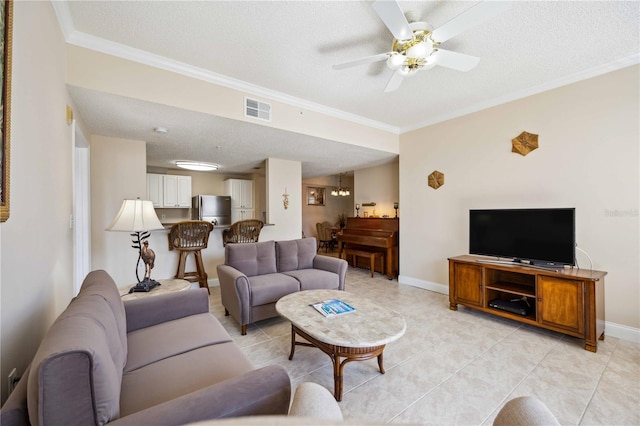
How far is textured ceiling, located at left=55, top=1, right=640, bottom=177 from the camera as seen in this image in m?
1.83

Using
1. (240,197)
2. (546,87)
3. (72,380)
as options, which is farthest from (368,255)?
(72,380)

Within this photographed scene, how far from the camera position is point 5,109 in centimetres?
96

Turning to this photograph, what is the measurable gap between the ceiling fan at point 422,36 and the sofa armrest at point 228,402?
2051 millimetres

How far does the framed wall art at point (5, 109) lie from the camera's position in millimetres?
956

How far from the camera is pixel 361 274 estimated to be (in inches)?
207

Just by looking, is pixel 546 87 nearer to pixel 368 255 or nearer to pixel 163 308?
pixel 368 255

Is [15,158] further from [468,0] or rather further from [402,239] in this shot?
[402,239]

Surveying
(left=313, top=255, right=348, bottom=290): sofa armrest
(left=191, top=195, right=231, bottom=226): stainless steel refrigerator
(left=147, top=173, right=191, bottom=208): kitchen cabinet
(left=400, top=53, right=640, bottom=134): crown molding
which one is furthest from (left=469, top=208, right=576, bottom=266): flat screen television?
(left=147, top=173, right=191, bottom=208): kitchen cabinet

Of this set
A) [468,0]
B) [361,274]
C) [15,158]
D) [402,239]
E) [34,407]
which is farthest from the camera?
[361,274]

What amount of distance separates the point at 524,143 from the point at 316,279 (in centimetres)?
301

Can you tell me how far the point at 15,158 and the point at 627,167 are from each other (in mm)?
4481

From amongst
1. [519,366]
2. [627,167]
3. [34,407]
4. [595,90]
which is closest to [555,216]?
[627,167]

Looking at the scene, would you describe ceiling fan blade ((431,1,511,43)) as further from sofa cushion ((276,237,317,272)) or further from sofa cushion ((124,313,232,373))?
sofa cushion ((276,237,317,272))

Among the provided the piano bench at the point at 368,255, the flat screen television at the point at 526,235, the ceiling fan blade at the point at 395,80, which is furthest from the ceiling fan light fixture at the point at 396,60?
the piano bench at the point at 368,255
